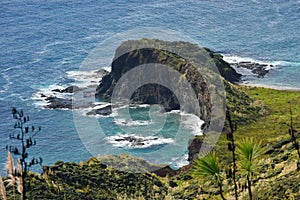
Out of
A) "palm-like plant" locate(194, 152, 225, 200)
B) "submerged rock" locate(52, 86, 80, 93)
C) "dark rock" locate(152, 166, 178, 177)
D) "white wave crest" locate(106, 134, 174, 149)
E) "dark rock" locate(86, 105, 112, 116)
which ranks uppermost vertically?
"palm-like plant" locate(194, 152, 225, 200)

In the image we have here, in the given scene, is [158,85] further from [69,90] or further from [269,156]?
[269,156]

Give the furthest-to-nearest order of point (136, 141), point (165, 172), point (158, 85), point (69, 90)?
point (69, 90)
point (158, 85)
point (136, 141)
point (165, 172)

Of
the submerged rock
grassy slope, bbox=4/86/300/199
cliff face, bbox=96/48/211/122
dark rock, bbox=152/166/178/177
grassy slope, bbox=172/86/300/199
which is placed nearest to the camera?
grassy slope, bbox=172/86/300/199

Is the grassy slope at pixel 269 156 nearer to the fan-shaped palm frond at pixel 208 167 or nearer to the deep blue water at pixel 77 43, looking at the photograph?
the fan-shaped palm frond at pixel 208 167

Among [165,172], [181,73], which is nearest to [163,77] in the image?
[181,73]

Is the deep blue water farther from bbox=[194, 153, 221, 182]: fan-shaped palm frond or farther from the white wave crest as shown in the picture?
bbox=[194, 153, 221, 182]: fan-shaped palm frond

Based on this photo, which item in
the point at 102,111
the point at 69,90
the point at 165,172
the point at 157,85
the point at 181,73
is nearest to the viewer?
the point at 165,172

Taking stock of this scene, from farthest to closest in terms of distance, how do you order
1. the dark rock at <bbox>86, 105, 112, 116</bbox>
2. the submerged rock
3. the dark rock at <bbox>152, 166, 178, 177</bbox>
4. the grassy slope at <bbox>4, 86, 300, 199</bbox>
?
the submerged rock, the dark rock at <bbox>86, 105, 112, 116</bbox>, the dark rock at <bbox>152, 166, 178, 177</bbox>, the grassy slope at <bbox>4, 86, 300, 199</bbox>

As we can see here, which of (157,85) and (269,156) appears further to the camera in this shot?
(157,85)

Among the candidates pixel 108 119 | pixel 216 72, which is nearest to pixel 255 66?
pixel 216 72

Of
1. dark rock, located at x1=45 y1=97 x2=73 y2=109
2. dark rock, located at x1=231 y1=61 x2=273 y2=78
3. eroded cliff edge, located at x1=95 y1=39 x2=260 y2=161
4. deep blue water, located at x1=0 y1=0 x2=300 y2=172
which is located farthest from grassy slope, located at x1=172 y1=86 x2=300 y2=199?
dark rock, located at x1=45 y1=97 x2=73 y2=109
